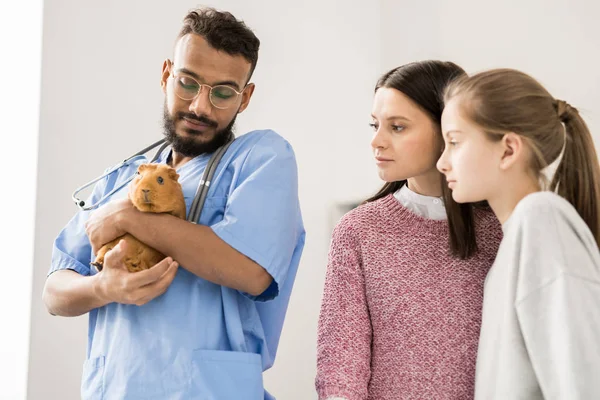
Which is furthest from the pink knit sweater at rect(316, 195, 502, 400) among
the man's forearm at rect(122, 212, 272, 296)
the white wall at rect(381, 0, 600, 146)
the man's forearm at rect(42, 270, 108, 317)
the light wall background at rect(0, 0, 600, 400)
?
the light wall background at rect(0, 0, 600, 400)

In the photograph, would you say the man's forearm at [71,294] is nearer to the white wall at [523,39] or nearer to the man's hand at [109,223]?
the man's hand at [109,223]

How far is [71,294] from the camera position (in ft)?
4.23

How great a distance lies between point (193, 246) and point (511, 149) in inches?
22.1

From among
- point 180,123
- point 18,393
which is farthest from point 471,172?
point 18,393

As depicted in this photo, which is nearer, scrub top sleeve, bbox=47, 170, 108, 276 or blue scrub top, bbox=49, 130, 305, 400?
blue scrub top, bbox=49, 130, 305, 400

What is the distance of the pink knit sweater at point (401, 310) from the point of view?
4.11ft

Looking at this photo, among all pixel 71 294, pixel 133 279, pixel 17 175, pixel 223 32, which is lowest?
pixel 17 175

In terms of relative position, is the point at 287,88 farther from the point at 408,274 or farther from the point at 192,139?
the point at 408,274

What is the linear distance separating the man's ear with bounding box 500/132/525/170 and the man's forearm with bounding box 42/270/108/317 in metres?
0.75

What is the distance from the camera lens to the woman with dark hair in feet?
4.12

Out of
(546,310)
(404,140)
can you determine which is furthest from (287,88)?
(546,310)

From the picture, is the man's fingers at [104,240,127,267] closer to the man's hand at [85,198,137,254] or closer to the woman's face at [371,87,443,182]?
the man's hand at [85,198,137,254]

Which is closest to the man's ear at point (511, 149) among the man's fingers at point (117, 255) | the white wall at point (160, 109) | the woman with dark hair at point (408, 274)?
the woman with dark hair at point (408, 274)

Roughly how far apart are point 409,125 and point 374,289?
1.07 ft
